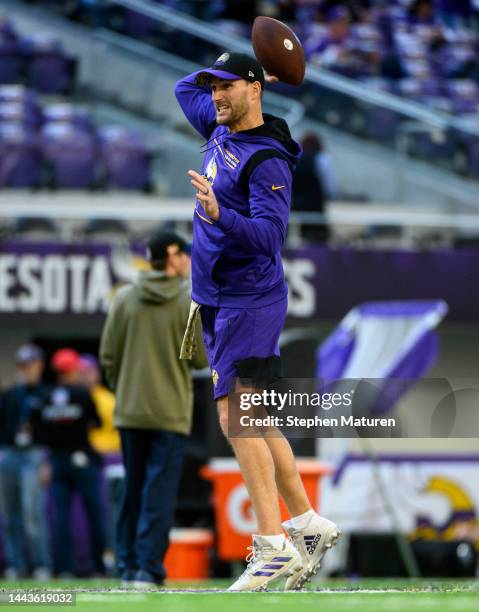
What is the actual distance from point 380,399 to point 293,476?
474mm

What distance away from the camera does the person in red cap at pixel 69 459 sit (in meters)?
12.3

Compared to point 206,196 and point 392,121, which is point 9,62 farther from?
point 206,196

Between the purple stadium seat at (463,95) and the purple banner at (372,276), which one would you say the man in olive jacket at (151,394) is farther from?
the purple stadium seat at (463,95)

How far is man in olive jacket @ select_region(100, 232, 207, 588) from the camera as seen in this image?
7.21 m

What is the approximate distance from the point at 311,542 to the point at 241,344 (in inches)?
30.9

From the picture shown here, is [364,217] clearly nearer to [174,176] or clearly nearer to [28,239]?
[174,176]

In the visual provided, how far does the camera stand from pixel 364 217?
1415cm

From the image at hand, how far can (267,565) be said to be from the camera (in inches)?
213

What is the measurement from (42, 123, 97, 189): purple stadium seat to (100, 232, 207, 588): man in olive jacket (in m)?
7.23

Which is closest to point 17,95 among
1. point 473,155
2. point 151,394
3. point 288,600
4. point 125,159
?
point 125,159

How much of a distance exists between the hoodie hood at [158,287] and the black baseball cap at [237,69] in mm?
1957

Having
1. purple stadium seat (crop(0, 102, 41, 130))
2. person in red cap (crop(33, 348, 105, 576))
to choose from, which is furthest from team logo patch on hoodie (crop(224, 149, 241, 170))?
purple stadium seat (crop(0, 102, 41, 130))

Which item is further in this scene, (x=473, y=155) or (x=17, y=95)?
(x=17, y=95)

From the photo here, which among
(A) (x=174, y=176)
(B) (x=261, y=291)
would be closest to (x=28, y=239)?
(A) (x=174, y=176)
